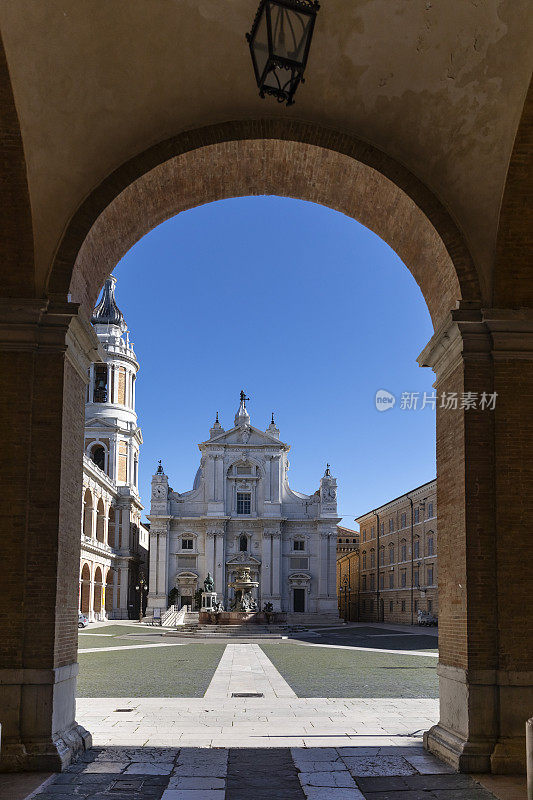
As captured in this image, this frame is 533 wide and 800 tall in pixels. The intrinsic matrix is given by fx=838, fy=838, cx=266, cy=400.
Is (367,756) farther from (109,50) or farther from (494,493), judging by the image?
(109,50)

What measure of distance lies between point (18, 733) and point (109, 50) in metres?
6.86

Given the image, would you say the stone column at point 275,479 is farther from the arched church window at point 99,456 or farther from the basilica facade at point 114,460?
the arched church window at point 99,456

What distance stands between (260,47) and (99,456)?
64.6 metres

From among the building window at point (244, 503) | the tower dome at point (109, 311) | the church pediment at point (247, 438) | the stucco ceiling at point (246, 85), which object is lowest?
the building window at point (244, 503)

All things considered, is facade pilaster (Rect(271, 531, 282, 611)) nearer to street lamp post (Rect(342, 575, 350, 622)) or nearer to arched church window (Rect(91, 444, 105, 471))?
street lamp post (Rect(342, 575, 350, 622))

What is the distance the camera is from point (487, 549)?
876 centimetres

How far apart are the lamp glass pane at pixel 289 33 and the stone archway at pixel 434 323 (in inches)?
145

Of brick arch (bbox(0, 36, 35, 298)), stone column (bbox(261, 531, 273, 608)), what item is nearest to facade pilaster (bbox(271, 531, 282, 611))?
stone column (bbox(261, 531, 273, 608))

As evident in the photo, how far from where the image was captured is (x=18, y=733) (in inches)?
322

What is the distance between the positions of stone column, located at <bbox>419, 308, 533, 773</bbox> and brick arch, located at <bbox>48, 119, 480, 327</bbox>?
730 millimetres

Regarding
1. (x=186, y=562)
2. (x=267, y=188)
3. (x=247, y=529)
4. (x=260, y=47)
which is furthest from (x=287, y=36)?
(x=186, y=562)

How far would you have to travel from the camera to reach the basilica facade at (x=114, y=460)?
6216 centimetres

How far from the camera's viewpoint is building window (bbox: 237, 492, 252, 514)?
67.9 m

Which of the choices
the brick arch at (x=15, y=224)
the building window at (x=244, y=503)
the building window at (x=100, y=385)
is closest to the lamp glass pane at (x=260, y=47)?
the brick arch at (x=15, y=224)
